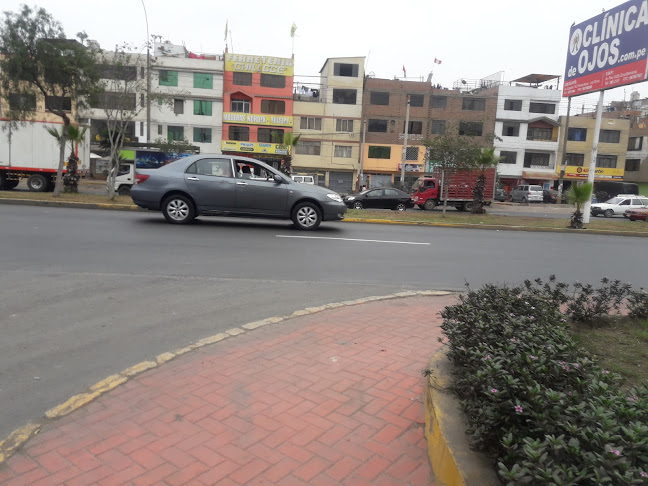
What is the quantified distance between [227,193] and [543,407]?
32.1 feet

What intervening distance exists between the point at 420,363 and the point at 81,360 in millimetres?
→ 2783

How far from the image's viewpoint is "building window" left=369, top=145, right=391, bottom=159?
156ft

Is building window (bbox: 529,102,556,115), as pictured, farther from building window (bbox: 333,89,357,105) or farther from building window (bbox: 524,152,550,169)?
building window (bbox: 333,89,357,105)

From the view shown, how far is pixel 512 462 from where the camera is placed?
2.10m

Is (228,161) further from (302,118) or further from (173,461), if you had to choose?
(302,118)

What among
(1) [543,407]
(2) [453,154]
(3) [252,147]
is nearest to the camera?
(1) [543,407]

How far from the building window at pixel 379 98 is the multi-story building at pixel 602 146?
18803 millimetres

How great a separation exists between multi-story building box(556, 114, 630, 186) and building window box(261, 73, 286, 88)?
28809 mm

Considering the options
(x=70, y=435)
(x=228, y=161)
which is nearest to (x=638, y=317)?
(x=70, y=435)

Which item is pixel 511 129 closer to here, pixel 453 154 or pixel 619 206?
pixel 619 206

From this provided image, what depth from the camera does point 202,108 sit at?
145 feet

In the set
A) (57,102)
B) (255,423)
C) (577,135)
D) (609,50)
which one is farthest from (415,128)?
(255,423)

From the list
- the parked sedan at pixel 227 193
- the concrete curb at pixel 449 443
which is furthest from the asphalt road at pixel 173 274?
the concrete curb at pixel 449 443

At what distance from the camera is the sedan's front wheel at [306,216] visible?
11523 mm
